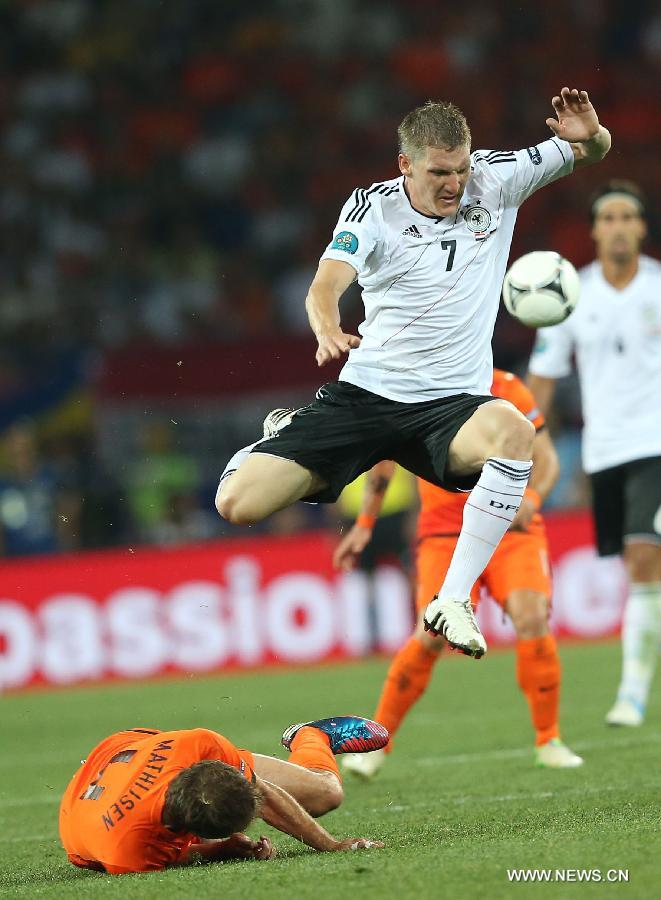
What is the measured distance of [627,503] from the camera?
25.7 ft

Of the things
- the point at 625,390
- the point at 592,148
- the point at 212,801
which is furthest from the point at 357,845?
the point at 625,390

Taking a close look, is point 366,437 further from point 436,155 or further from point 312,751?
point 312,751

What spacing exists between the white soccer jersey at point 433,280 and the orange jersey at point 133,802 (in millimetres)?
1538

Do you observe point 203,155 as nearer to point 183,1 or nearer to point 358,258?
point 183,1

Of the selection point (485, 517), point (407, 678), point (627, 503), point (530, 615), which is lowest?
point (407, 678)

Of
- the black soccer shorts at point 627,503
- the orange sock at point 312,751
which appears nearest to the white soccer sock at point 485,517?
the orange sock at point 312,751

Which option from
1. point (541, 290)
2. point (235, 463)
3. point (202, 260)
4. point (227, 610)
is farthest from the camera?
point (202, 260)

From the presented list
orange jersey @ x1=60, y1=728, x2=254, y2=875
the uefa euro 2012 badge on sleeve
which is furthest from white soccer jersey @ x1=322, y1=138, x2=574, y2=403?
orange jersey @ x1=60, y1=728, x2=254, y2=875

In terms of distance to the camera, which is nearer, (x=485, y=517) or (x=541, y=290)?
(x=485, y=517)

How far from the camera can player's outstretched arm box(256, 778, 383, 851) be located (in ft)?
15.4

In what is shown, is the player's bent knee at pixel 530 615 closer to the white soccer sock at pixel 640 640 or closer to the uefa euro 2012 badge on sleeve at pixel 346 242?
the white soccer sock at pixel 640 640

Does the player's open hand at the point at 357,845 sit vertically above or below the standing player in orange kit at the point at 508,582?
below

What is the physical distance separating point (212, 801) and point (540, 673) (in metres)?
2.52
